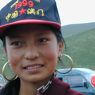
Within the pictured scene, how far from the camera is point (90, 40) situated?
232ft

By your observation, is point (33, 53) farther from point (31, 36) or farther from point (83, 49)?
point (83, 49)

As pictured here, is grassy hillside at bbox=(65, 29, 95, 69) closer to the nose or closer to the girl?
the girl

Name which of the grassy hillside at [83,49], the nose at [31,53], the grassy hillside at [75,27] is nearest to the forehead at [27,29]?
the nose at [31,53]

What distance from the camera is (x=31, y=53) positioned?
2.51 metres

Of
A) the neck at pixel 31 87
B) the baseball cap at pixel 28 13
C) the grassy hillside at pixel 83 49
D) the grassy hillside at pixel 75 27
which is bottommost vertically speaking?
the grassy hillside at pixel 83 49

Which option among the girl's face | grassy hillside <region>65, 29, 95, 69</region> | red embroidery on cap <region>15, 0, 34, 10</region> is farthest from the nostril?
grassy hillside <region>65, 29, 95, 69</region>

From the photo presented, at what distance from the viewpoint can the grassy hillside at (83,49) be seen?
5966 centimetres

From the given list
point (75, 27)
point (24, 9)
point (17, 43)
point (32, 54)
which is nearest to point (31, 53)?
point (32, 54)

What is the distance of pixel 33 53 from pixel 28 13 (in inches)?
8.6

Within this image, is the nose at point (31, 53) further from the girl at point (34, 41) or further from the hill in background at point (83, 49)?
the hill in background at point (83, 49)

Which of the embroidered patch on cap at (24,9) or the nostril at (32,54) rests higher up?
the embroidered patch on cap at (24,9)

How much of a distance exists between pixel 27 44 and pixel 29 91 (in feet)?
1.06

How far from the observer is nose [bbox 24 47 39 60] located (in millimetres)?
2506

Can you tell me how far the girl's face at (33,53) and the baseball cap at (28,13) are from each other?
0.06 meters
